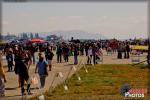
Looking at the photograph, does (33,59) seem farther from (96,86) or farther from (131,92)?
(131,92)

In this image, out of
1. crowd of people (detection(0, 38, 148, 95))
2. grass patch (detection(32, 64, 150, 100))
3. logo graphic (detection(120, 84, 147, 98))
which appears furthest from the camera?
crowd of people (detection(0, 38, 148, 95))

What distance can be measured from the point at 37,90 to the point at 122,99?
4.45 m

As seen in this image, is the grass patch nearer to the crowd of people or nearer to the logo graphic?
the logo graphic

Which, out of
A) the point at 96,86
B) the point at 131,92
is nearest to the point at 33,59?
the point at 96,86

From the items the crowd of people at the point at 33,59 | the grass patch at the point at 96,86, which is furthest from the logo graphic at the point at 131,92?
the crowd of people at the point at 33,59

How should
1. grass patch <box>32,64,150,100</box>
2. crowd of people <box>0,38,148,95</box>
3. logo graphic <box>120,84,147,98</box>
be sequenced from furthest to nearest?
crowd of people <box>0,38,148,95</box> < grass patch <box>32,64,150,100</box> < logo graphic <box>120,84,147,98</box>

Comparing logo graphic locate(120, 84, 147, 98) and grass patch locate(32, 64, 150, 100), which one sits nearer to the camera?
logo graphic locate(120, 84, 147, 98)

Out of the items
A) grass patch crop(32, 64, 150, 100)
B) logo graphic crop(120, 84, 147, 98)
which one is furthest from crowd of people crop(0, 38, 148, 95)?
logo graphic crop(120, 84, 147, 98)

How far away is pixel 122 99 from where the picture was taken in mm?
17016

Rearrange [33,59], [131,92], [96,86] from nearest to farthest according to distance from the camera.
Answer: [131,92]
[96,86]
[33,59]

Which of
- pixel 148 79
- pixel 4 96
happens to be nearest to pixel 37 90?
pixel 4 96

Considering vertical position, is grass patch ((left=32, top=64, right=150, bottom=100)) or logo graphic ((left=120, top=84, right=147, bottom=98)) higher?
logo graphic ((left=120, top=84, right=147, bottom=98))

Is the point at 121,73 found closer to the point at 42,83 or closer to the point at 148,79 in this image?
the point at 148,79

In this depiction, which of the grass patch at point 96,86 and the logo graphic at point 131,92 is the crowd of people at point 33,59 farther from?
the logo graphic at point 131,92
